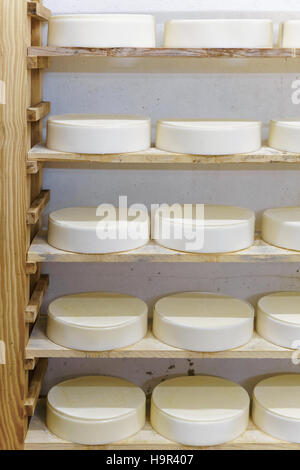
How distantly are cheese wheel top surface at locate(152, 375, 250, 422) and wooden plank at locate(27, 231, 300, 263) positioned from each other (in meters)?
0.57

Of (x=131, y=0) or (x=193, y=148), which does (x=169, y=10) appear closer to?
(x=131, y=0)

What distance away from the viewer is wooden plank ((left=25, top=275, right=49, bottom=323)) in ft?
7.99

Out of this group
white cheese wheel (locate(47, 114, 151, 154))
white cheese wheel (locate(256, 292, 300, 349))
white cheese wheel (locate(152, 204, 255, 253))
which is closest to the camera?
white cheese wheel (locate(47, 114, 151, 154))

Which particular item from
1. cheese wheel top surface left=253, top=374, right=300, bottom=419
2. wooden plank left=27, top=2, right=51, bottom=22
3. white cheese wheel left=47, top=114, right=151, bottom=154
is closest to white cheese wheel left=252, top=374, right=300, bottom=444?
cheese wheel top surface left=253, top=374, right=300, bottom=419

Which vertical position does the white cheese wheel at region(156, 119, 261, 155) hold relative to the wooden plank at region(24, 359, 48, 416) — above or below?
above

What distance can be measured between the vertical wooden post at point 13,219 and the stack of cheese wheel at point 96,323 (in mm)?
147

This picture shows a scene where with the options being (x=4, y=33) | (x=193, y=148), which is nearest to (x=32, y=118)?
(x=4, y=33)

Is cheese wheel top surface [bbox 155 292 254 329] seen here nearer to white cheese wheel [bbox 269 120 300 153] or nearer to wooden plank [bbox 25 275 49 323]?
wooden plank [bbox 25 275 49 323]

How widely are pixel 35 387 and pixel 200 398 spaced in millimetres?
612

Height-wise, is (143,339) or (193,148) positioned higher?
(193,148)

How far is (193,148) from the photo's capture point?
2.34 meters

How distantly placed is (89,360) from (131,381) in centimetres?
20

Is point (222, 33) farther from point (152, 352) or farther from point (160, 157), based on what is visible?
point (152, 352)
